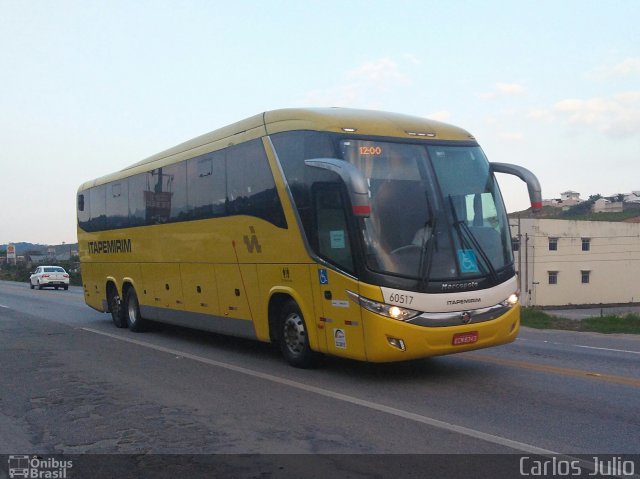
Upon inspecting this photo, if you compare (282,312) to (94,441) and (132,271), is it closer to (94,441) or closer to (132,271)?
(94,441)

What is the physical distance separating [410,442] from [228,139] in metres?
6.84

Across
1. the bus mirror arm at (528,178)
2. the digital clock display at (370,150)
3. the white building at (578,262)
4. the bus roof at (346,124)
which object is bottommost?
the white building at (578,262)

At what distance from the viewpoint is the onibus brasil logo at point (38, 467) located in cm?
581

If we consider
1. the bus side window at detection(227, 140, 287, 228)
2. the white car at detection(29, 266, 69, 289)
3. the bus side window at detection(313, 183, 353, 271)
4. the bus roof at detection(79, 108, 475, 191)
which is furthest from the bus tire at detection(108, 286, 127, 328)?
the white car at detection(29, 266, 69, 289)

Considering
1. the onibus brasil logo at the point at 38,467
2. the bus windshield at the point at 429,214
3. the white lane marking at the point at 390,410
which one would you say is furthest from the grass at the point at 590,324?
the onibus brasil logo at the point at 38,467

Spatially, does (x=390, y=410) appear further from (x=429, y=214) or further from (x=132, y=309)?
(x=132, y=309)

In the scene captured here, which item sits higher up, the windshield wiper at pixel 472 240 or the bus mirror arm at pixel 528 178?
the bus mirror arm at pixel 528 178

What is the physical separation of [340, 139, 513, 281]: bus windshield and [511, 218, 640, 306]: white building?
45.6 meters

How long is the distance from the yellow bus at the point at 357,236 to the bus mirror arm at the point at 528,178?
0.05 ft

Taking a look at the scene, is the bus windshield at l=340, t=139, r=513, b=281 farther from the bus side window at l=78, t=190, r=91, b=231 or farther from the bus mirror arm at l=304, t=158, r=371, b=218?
the bus side window at l=78, t=190, r=91, b=231

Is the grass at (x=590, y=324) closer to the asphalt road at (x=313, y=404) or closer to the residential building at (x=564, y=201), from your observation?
the asphalt road at (x=313, y=404)

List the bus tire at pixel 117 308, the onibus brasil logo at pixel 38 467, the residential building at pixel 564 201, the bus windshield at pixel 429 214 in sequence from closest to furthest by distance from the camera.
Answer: the onibus brasil logo at pixel 38 467 < the bus windshield at pixel 429 214 < the bus tire at pixel 117 308 < the residential building at pixel 564 201

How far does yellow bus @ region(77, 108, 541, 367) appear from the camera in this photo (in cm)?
860

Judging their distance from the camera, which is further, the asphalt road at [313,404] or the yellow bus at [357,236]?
the yellow bus at [357,236]
